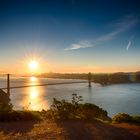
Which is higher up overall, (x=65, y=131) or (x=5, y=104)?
(x=5, y=104)

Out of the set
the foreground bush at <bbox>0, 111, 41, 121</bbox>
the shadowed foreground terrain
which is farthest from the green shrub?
the shadowed foreground terrain

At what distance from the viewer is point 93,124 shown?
7.43 m

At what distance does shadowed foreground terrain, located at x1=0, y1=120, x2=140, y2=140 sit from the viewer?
5.95 metres

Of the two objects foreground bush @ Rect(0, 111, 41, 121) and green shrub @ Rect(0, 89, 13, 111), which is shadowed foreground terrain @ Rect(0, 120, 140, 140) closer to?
foreground bush @ Rect(0, 111, 41, 121)

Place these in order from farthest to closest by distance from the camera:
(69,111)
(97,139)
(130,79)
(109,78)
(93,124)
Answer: (130,79), (109,78), (69,111), (93,124), (97,139)

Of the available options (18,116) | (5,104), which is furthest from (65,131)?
(5,104)

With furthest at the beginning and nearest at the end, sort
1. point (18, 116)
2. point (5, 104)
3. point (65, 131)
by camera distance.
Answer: point (5, 104) < point (18, 116) < point (65, 131)

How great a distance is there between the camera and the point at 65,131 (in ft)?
21.2

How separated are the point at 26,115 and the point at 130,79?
397 ft

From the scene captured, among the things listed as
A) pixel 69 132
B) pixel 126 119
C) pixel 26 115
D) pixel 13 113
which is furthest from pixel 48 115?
pixel 126 119

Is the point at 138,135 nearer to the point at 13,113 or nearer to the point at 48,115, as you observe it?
the point at 48,115

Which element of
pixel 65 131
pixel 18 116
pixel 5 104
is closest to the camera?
pixel 65 131

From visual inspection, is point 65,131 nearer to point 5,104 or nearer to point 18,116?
point 18,116

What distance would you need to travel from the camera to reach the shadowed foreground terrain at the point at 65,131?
5.95 m
